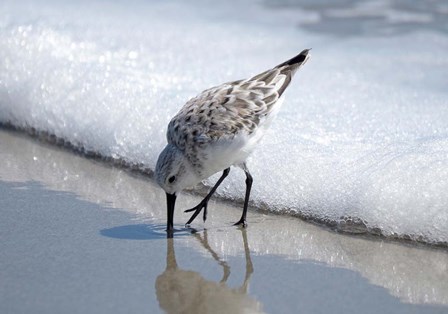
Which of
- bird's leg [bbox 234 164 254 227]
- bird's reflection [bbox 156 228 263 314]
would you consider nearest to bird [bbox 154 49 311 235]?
bird's leg [bbox 234 164 254 227]

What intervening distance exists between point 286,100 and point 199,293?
2.63m

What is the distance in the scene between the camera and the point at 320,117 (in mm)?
6344

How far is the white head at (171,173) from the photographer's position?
16.5 ft

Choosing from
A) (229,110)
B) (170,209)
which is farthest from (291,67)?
(170,209)

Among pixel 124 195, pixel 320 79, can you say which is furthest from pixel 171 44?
pixel 124 195

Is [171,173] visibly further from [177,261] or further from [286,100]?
[286,100]

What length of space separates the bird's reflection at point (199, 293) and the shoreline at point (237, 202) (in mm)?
633

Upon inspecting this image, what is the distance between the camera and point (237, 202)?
559 cm

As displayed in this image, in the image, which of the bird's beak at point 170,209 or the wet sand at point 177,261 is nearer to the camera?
the wet sand at point 177,261

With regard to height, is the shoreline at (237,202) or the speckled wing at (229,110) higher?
the speckled wing at (229,110)

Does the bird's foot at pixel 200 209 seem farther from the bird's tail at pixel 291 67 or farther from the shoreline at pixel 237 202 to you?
the bird's tail at pixel 291 67

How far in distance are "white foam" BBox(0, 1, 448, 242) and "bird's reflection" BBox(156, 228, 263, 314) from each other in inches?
35.3

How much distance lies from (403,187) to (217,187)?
3.46ft

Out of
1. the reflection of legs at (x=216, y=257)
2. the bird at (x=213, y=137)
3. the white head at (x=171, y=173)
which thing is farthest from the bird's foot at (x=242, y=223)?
the white head at (x=171, y=173)
